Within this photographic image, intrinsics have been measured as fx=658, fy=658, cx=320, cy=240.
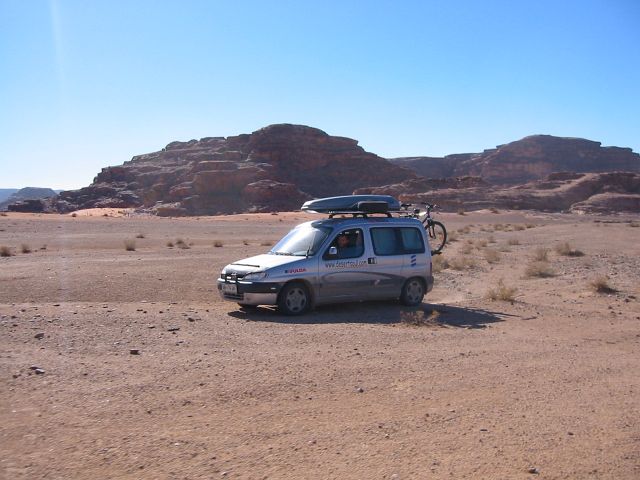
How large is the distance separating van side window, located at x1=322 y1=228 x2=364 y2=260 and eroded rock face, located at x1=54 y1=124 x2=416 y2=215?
255 ft

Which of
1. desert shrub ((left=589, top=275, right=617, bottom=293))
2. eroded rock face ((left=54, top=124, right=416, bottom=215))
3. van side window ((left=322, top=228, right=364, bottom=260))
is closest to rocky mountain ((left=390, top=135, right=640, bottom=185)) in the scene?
eroded rock face ((left=54, top=124, right=416, bottom=215))

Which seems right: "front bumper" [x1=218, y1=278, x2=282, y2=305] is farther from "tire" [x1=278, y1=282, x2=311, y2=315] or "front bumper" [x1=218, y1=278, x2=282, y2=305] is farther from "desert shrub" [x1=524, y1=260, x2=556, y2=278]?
"desert shrub" [x1=524, y1=260, x2=556, y2=278]

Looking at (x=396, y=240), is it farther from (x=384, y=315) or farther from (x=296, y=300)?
(x=296, y=300)

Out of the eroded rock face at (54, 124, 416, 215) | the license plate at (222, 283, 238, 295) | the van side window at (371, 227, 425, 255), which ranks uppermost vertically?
the eroded rock face at (54, 124, 416, 215)

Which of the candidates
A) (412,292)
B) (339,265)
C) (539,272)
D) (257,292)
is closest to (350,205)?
(339,265)

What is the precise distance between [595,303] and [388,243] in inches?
212

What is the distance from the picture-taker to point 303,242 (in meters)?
12.9

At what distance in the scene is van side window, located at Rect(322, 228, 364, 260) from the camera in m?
12.6

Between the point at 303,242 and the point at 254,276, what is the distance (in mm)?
1491

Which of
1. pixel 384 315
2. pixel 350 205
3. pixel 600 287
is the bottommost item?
pixel 600 287

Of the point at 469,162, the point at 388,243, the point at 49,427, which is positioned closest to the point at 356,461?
the point at 49,427

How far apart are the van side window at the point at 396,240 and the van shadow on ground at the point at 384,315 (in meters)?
1.16

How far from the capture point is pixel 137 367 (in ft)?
24.3

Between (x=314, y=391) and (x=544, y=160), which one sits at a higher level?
(x=544, y=160)
